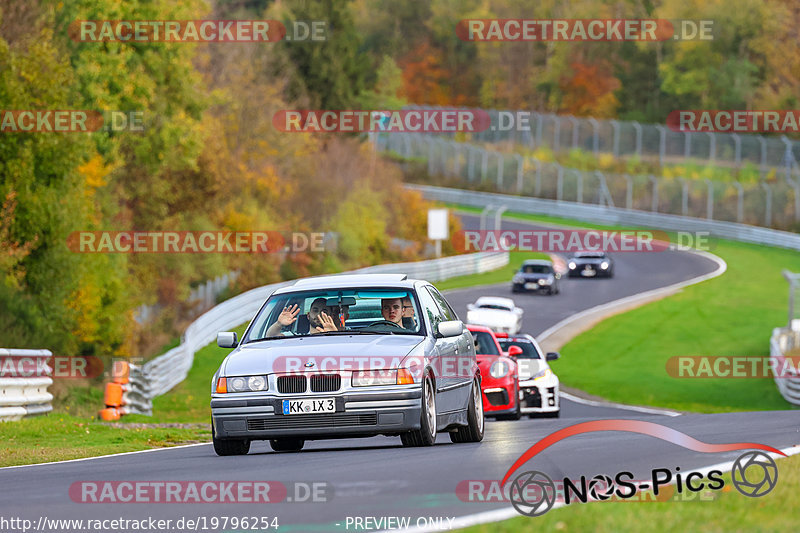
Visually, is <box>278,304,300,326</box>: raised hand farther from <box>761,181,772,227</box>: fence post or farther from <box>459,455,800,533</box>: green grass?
<box>761,181,772,227</box>: fence post

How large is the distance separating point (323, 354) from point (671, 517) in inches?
196

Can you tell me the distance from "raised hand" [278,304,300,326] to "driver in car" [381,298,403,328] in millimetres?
793

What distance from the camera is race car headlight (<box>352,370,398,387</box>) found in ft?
37.8

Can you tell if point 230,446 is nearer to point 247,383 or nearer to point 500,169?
point 247,383

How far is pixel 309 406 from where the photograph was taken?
11.5 metres

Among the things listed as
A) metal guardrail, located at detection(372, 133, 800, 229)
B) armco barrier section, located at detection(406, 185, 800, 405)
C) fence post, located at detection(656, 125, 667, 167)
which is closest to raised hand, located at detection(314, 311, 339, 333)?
armco barrier section, located at detection(406, 185, 800, 405)

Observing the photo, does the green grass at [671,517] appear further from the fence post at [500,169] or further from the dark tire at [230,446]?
the fence post at [500,169]

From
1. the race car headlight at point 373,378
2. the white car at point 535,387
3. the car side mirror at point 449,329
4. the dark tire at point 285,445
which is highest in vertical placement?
the car side mirror at point 449,329

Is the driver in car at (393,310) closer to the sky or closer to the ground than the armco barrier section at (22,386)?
closer to the sky

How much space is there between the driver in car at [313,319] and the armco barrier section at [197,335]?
728 centimetres

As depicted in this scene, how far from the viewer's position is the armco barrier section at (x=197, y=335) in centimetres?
2434

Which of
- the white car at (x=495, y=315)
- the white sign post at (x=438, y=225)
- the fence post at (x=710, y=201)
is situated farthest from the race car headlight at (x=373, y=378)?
the fence post at (x=710, y=201)

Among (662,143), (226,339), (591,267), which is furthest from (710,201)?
(226,339)

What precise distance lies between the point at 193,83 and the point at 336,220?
697 inches
